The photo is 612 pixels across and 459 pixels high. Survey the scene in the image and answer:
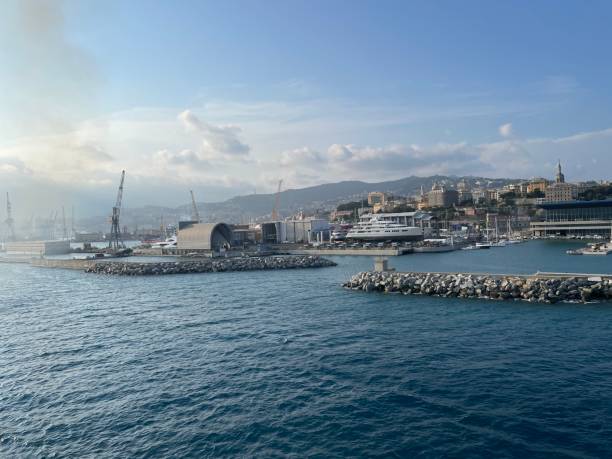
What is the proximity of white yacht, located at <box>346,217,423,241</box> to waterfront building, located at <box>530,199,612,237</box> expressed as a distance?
22.1 m

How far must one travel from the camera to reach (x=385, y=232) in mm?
56844

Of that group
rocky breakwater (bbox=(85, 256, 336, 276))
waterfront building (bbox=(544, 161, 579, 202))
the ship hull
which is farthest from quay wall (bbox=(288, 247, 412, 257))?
waterfront building (bbox=(544, 161, 579, 202))

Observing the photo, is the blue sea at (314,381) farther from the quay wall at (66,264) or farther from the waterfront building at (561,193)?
the waterfront building at (561,193)

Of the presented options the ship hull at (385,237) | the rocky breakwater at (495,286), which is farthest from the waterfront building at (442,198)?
the rocky breakwater at (495,286)

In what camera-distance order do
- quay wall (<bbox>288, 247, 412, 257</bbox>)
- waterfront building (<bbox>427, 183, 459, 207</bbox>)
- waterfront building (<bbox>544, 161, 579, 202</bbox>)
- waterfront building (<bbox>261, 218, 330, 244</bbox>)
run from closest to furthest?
quay wall (<bbox>288, 247, 412, 257</bbox>), waterfront building (<bbox>261, 218, 330, 244</bbox>), waterfront building (<bbox>544, 161, 579, 202</bbox>), waterfront building (<bbox>427, 183, 459, 207</bbox>)

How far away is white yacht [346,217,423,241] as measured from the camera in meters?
55.8

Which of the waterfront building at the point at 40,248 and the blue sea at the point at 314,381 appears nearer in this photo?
the blue sea at the point at 314,381

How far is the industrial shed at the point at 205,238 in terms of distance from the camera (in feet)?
178

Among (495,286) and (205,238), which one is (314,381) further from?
(205,238)

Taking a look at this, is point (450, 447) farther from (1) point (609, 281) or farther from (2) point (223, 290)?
(2) point (223, 290)

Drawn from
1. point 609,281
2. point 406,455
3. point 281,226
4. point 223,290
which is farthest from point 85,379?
point 281,226

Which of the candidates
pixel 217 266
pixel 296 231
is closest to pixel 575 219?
pixel 296 231

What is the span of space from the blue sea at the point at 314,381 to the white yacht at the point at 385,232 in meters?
37.7

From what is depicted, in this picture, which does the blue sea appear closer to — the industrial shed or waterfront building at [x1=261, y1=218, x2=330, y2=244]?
the industrial shed
